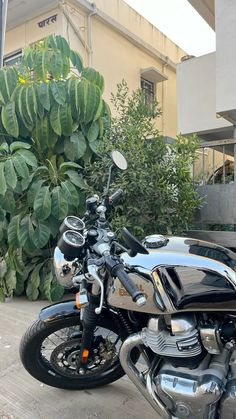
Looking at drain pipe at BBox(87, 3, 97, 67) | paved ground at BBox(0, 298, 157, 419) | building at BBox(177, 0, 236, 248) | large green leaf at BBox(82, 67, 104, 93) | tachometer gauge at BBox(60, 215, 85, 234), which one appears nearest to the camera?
tachometer gauge at BBox(60, 215, 85, 234)

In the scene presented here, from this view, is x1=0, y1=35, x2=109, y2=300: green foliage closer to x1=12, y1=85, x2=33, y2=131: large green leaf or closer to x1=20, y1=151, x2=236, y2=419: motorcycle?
x1=12, y1=85, x2=33, y2=131: large green leaf

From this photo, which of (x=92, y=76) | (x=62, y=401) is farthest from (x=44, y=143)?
(x=62, y=401)

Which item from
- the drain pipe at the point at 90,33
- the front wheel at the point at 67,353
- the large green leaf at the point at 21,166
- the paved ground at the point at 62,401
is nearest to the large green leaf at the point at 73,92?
the large green leaf at the point at 21,166

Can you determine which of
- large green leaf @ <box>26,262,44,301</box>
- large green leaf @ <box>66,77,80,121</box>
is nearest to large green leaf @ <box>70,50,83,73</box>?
large green leaf @ <box>66,77,80,121</box>

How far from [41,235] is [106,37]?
6271 millimetres

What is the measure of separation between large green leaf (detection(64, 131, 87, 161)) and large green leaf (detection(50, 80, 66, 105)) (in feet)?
1.26

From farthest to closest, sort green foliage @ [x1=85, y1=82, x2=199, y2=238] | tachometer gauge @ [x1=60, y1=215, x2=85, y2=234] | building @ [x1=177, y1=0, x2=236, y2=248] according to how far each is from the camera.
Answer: building @ [x1=177, y1=0, x2=236, y2=248] < green foliage @ [x1=85, y1=82, x2=199, y2=238] < tachometer gauge @ [x1=60, y1=215, x2=85, y2=234]

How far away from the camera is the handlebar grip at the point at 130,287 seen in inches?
58.2

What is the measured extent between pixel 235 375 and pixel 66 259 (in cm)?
99

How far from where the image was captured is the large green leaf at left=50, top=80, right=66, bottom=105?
372 centimetres

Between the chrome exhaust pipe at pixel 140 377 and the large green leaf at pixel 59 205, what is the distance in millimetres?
2015

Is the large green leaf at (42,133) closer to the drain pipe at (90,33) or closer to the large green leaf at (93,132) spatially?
the large green leaf at (93,132)

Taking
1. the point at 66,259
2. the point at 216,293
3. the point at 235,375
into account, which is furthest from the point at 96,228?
the point at 235,375

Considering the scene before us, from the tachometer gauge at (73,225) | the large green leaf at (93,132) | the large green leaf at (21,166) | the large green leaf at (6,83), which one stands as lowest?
the tachometer gauge at (73,225)
